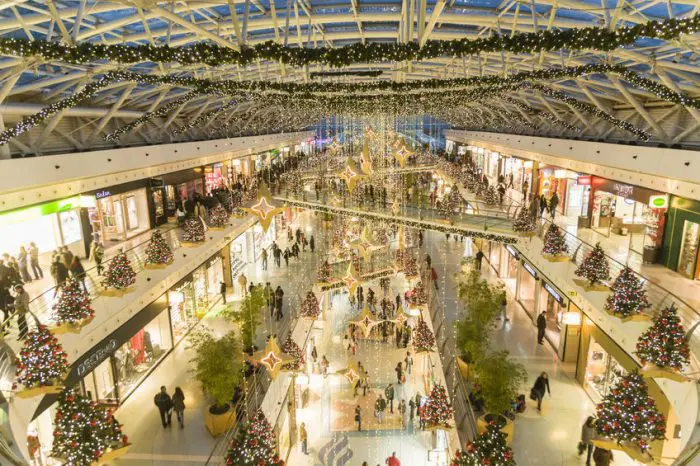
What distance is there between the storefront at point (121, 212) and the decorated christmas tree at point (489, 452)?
13.8 meters

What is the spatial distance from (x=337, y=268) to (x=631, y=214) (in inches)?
513

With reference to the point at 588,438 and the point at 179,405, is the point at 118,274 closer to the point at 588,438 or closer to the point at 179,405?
the point at 179,405

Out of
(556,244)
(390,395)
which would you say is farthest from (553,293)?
(390,395)

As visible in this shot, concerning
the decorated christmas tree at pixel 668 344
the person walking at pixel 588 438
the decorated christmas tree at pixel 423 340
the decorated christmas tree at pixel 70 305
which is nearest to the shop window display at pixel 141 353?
the decorated christmas tree at pixel 70 305

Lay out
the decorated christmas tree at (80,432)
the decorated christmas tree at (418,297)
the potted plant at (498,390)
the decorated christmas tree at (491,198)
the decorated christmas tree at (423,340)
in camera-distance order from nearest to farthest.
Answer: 1. the decorated christmas tree at (80,432)
2. the potted plant at (498,390)
3. the decorated christmas tree at (423,340)
4. the decorated christmas tree at (418,297)
5. the decorated christmas tree at (491,198)

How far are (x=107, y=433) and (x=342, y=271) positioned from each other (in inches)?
603

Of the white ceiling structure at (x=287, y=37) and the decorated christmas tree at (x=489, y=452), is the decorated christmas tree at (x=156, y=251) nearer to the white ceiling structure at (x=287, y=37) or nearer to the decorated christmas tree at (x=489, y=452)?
the white ceiling structure at (x=287, y=37)

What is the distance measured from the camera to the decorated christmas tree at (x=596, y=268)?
34.2ft

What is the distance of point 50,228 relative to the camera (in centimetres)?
1448

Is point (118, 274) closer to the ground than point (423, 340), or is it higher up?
higher up

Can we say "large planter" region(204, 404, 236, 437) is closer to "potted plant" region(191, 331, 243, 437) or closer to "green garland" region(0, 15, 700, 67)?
"potted plant" region(191, 331, 243, 437)

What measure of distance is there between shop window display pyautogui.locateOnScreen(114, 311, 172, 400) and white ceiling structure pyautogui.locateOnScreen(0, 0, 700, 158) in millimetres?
6899

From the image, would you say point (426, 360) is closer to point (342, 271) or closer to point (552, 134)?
point (342, 271)

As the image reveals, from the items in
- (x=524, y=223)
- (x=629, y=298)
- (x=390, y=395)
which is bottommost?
(x=390, y=395)
